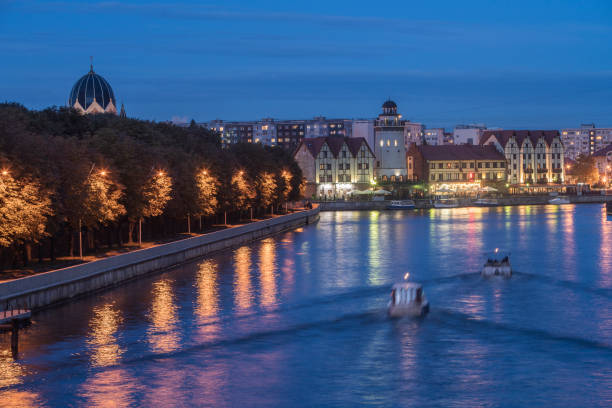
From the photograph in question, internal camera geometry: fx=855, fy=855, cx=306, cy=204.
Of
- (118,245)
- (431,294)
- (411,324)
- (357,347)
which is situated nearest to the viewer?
(357,347)

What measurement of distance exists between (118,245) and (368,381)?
3887cm

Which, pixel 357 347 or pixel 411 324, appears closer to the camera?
pixel 357 347

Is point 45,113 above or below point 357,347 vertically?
above

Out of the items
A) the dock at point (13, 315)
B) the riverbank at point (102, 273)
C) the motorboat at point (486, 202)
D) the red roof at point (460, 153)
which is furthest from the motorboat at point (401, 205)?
the dock at point (13, 315)

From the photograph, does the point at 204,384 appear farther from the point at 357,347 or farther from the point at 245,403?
the point at 357,347

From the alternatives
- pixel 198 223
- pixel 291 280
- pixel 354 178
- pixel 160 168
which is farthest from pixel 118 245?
pixel 354 178

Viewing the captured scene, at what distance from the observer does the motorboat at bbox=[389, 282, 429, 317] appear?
44.3 meters

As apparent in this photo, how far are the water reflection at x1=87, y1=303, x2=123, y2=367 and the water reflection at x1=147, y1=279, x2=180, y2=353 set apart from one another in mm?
1667

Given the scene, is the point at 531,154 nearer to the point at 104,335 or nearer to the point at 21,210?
the point at 21,210

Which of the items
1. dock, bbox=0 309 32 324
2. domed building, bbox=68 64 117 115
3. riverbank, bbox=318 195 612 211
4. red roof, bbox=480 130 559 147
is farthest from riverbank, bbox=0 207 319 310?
red roof, bbox=480 130 559 147

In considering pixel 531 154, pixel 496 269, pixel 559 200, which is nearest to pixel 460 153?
pixel 531 154

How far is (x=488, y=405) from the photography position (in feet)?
97.1

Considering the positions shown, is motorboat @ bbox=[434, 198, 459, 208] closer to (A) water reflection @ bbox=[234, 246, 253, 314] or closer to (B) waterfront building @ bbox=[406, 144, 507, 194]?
(B) waterfront building @ bbox=[406, 144, 507, 194]

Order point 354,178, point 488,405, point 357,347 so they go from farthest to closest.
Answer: point 354,178 → point 357,347 → point 488,405
